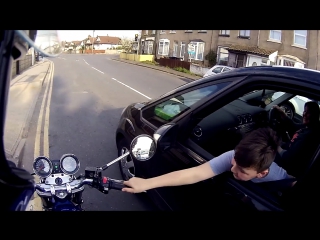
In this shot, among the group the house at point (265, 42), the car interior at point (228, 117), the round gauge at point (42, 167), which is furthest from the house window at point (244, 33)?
the round gauge at point (42, 167)

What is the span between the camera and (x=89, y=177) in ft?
5.35

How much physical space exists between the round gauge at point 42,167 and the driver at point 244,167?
43 centimetres

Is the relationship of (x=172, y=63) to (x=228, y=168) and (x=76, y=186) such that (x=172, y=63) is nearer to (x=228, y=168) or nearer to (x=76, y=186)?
(x=228, y=168)

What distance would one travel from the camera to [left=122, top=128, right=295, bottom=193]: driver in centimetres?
154

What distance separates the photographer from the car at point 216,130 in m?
1.59

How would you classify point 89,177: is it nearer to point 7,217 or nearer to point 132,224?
point 132,224

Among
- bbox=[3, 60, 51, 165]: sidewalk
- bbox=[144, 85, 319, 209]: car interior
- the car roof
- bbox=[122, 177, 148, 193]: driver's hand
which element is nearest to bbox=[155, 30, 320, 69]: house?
the car roof

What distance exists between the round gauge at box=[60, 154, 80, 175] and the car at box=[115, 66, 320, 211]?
26.2 inches

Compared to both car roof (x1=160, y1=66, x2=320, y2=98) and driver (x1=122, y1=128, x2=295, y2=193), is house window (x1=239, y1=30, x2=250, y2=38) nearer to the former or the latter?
car roof (x1=160, y1=66, x2=320, y2=98)

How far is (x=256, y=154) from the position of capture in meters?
1.52

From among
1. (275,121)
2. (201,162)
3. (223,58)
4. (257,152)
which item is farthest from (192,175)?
(223,58)

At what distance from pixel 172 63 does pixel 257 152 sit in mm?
2477

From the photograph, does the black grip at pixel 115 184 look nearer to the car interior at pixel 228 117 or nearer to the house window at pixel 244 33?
the car interior at pixel 228 117
